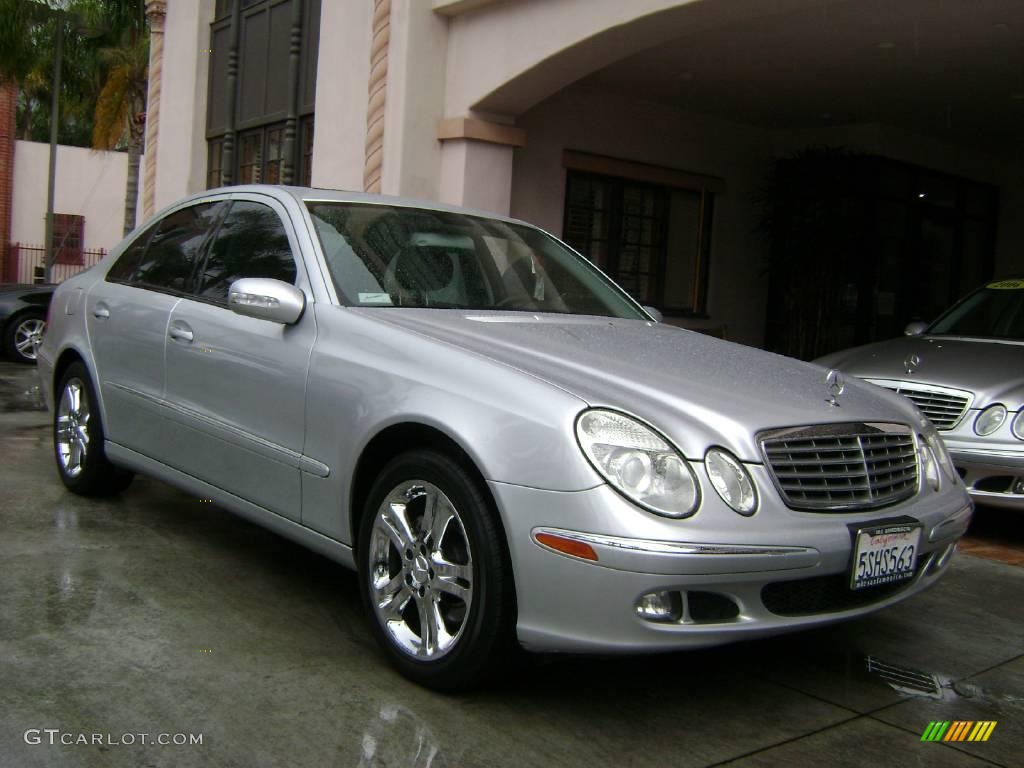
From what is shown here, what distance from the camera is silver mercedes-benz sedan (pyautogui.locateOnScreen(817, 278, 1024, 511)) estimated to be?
5531mm

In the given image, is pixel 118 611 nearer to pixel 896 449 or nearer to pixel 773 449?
pixel 773 449

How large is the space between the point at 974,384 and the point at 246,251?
383cm

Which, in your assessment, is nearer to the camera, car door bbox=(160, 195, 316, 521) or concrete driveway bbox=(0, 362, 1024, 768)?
concrete driveway bbox=(0, 362, 1024, 768)

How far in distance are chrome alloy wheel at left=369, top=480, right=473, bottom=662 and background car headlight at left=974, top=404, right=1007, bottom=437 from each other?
11.6 ft

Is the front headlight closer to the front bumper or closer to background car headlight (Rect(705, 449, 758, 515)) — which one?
the front bumper

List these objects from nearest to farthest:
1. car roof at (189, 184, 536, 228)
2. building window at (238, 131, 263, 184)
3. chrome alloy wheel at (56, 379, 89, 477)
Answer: car roof at (189, 184, 536, 228) < chrome alloy wheel at (56, 379, 89, 477) < building window at (238, 131, 263, 184)

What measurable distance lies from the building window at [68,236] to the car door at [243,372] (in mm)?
30871

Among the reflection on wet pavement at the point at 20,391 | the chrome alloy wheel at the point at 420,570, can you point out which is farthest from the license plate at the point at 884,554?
the reflection on wet pavement at the point at 20,391

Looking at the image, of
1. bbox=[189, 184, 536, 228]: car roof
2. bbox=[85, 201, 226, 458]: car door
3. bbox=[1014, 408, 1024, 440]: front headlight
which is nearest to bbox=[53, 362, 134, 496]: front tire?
bbox=[85, 201, 226, 458]: car door

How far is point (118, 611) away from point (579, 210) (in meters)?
8.79

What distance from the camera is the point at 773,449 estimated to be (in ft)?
9.98

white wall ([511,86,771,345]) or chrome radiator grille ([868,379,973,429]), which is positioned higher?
white wall ([511,86,771,345])

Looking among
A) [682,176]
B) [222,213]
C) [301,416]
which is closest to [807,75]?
[682,176]

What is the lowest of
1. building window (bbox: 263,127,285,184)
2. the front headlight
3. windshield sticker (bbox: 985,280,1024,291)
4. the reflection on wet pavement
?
the reflection on wet pavement
